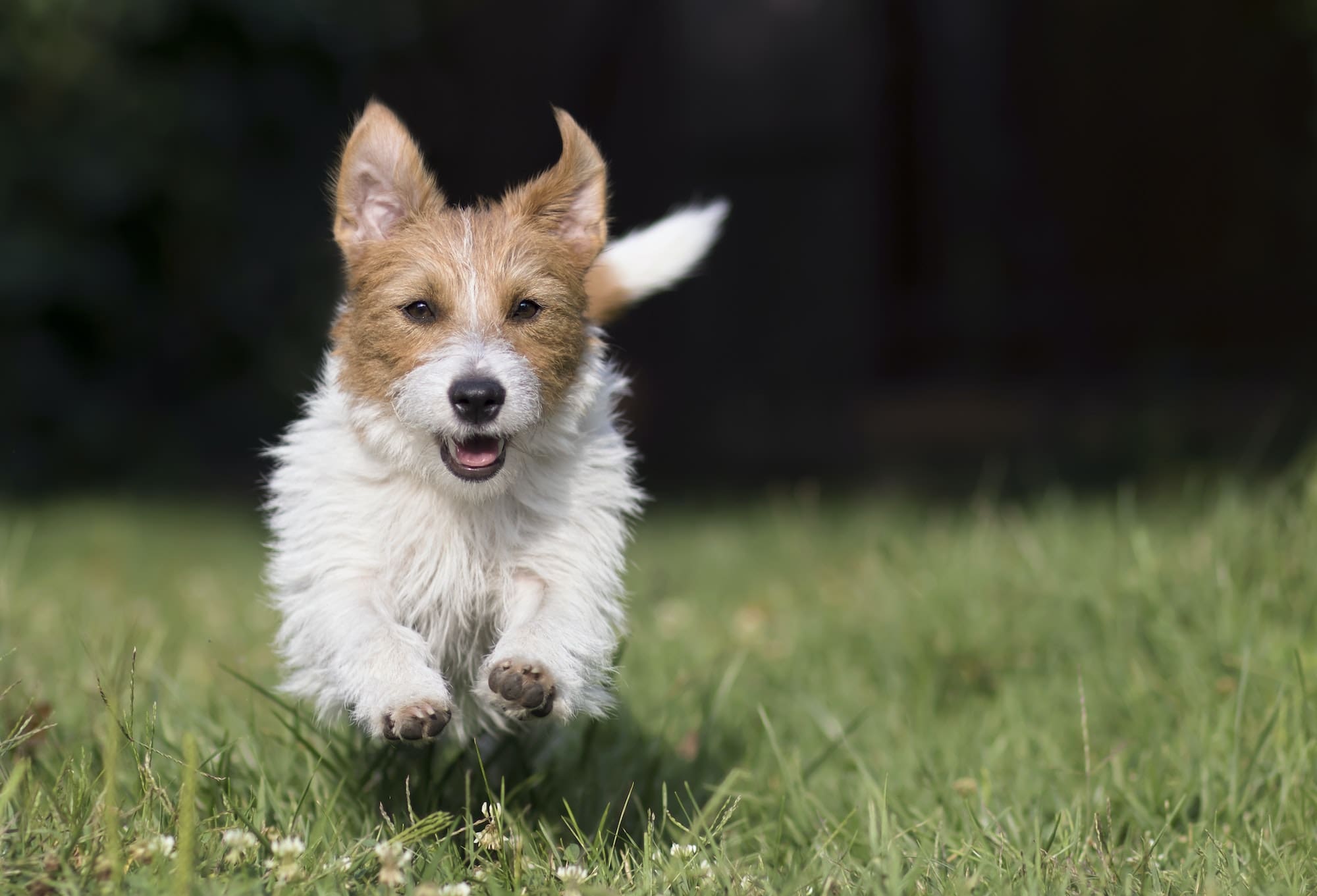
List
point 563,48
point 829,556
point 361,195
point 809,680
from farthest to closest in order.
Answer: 1. point 563,48
2. point 829,556
3. point 809,680
4. point 361,195

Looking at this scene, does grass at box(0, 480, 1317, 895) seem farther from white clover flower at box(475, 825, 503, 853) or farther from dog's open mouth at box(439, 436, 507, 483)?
dog's open mouth at box(439, 436, 507, 483)

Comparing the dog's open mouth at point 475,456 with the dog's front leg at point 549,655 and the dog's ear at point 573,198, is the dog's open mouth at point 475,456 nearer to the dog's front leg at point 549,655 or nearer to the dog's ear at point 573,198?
the dog's front leg at point 549,655

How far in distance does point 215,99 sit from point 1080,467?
6364 millimetres

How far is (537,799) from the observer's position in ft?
10.5

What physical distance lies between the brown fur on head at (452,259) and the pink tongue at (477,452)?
145 millimetres

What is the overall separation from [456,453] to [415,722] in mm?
615

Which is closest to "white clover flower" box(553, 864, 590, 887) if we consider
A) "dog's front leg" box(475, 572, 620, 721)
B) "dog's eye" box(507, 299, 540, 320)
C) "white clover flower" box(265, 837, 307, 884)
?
"dog's front leg" box(475, 572, 620, 721)

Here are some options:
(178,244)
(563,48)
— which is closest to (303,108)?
(178,244)

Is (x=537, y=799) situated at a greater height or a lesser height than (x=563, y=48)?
lesser

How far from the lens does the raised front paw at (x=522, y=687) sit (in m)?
2.48

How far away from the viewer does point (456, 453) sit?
277cm

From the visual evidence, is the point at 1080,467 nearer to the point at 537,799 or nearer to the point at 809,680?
the point at 809,680

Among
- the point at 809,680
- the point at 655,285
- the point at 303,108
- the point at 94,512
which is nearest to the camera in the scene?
the point at 655,285

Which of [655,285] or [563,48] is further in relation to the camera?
[563,48]
